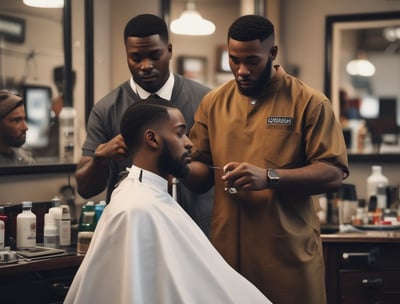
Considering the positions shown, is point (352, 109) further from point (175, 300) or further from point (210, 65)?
point (175, 300)

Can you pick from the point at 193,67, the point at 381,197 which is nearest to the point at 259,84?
the point at 193,67

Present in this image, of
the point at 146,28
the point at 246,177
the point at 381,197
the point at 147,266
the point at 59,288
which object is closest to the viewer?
the point at 147,266

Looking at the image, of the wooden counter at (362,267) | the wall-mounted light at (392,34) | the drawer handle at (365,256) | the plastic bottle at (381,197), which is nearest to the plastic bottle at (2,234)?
the wooden counter at (362,267)

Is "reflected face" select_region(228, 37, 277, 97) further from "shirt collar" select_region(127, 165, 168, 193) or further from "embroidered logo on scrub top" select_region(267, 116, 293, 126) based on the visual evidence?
"shirt collar" select_region(127, 165, 168, 193)

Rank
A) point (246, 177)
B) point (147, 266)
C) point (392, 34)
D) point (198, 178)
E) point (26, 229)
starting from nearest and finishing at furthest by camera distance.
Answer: point (147, 266)
point (246, 177)
point (198, 178)
point (26, 229)
point (392, 34)

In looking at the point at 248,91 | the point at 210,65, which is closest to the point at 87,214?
the point at 248,91

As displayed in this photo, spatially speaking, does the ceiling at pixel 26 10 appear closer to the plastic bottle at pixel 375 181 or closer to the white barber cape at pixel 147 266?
the white barber cape at pixel 147 266

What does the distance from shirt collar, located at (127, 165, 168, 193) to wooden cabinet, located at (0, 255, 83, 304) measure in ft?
2.14

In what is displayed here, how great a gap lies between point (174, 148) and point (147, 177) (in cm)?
12

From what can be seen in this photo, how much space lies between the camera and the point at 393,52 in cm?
415

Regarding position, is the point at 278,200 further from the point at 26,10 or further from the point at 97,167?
the point at 26,10

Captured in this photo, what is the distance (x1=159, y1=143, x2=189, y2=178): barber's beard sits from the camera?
7.32ft

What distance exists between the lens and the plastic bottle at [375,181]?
13.3 feet

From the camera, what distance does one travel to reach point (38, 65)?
10.6 ft
